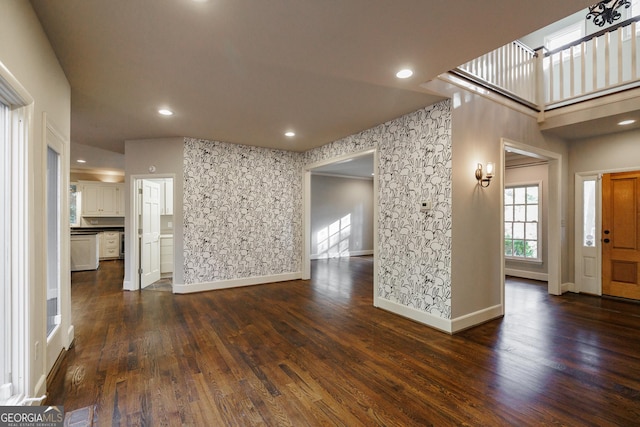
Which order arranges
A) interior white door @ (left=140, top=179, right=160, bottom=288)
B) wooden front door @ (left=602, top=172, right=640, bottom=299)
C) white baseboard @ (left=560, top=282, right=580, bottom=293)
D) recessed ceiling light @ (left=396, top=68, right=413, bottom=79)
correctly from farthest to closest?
interior white door @ (left=140, top=179, right=160, bottom=288)
white baseboard @ (left=560, top=282, right=580, bottom=293)
wooden front door @ (left=602, top=172, right=640, bottom=299)
recessed ceiling light @ (left=396, top=68, right=413, bottom=79)

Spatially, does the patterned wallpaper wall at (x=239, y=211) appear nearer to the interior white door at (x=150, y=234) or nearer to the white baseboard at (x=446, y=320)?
the interior white door at (x=150, y=234)

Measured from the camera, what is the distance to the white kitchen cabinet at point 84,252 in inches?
278

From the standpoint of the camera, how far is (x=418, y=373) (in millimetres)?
2480

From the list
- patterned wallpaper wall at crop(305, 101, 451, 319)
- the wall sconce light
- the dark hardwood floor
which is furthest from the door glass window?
patterned wallpaper wall at crop(305, 101, 451, 319)

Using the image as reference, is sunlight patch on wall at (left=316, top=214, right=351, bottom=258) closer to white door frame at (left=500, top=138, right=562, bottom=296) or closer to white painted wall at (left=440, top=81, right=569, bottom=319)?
white door frame at (left=500, top=138, right=562, bottom=296)

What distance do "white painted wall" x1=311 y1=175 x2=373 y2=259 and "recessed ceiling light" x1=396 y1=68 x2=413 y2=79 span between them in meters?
6.56

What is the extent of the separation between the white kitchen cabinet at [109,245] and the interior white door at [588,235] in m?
11.3

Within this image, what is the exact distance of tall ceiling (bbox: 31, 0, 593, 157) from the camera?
1.91 m

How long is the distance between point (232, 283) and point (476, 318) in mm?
3977

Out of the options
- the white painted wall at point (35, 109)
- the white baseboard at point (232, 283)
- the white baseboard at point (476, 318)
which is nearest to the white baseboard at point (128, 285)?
the white baseboard at point (232, 283)

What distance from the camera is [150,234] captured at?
18.6 feet

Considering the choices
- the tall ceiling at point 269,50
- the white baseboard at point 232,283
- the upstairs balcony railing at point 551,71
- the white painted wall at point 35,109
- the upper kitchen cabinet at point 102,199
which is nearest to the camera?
the white painted wall at point 35,109

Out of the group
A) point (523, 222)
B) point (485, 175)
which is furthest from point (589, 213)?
point (485, 175)

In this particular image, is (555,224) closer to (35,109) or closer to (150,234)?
(35,109)
